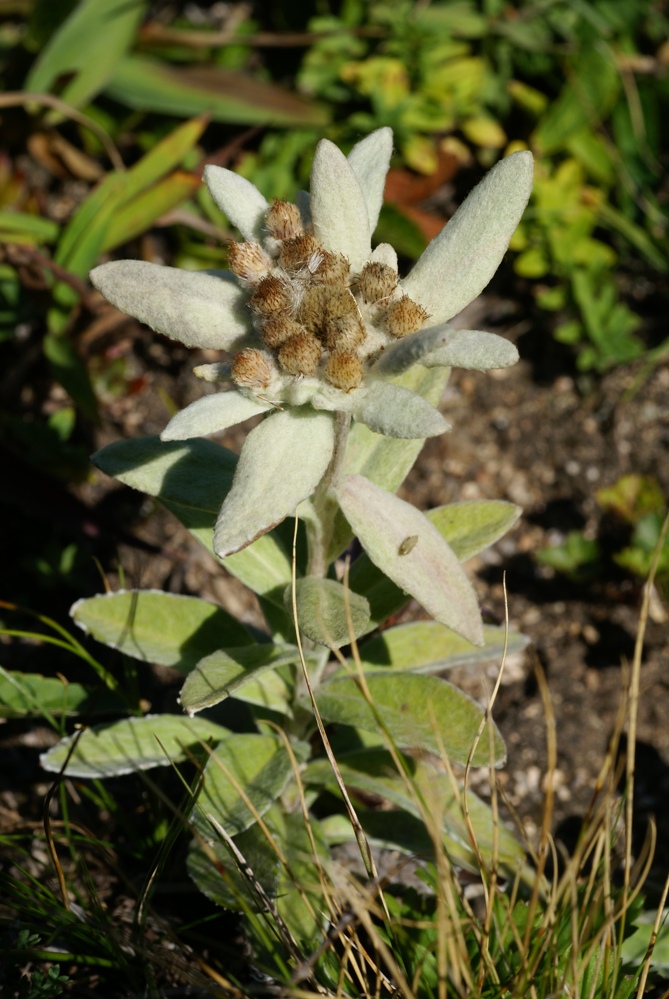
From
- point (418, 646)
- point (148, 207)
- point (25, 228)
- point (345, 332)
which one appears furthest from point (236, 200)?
point (25, 228)

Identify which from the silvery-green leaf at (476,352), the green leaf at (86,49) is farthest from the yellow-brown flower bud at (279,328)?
the green leaf at (86,49)

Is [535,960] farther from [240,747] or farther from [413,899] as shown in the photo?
[240,747]

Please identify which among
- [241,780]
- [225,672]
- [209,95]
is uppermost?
[209,95]

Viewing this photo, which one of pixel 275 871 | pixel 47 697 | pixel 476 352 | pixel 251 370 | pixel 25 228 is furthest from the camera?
pixel 25 228

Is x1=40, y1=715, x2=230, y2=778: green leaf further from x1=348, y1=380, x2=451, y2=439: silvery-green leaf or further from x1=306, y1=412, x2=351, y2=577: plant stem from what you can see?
x1=348, y1=380, x2=451, y2=439: silvery-green leaf

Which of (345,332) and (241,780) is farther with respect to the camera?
(241,780)

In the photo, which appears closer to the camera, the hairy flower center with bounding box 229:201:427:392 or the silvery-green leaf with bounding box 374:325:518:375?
the silvery-green leaf with bounding box 374:325:518:375

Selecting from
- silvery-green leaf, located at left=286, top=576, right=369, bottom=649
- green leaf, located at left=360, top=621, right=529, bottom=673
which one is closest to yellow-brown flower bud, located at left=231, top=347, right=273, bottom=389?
silvery-green leaf, located at left=286, top=576, right=369, bottom=649

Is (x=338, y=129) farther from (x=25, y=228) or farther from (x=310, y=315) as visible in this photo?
(x=310, y=315)
